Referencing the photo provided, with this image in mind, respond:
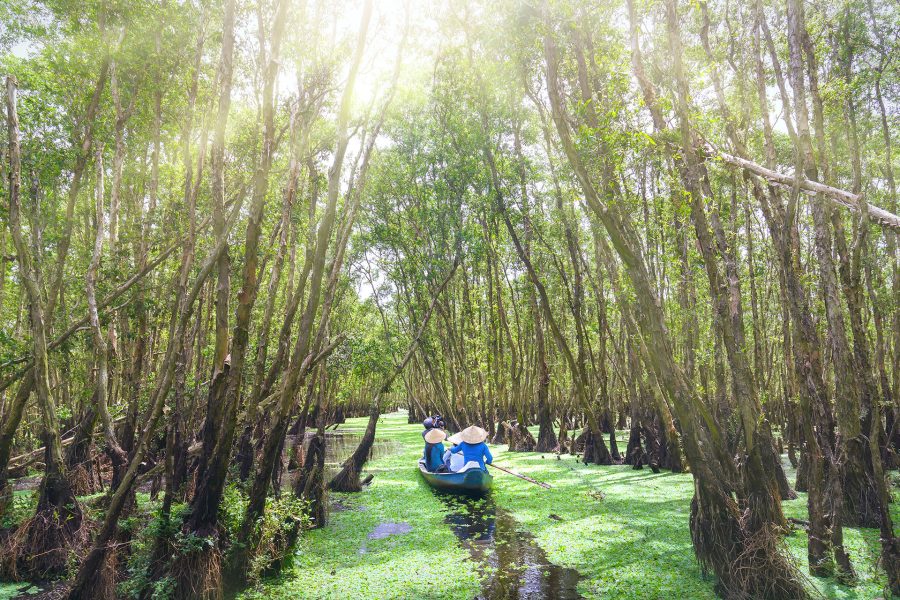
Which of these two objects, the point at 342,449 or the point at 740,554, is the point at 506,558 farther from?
the point at 342,449

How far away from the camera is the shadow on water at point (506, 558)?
5.59 m

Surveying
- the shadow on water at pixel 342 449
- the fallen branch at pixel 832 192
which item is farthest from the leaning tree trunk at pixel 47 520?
the shadow on water at pixel 342 449

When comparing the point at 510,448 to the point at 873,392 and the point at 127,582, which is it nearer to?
the point at 873,392

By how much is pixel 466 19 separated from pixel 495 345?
12110 mm

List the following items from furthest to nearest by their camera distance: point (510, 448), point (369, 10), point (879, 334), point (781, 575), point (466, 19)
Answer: point (510, 448), point (466, 19), point (879, 334), point (369, 10), point (781, 575)

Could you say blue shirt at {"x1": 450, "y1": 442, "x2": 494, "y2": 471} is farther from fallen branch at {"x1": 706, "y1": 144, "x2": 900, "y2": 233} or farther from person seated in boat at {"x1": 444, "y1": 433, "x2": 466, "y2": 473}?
fallen branch at {"x1": 706, "y1": 144, "x2": 900, "y2": 233}

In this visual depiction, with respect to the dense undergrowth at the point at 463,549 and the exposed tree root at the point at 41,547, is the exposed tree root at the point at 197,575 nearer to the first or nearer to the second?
the dense undergrowth at the point at 463,549

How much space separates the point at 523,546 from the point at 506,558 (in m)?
0.53

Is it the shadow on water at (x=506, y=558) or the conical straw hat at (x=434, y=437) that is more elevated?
the conical straw hat at (x=434, y=437)

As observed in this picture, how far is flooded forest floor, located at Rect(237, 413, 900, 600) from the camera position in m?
5.53

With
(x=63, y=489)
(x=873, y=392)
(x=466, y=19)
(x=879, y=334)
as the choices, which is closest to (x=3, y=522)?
(x=63, y=489)

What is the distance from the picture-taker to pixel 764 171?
4953 millimetres

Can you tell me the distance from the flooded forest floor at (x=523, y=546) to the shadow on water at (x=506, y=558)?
0.02m

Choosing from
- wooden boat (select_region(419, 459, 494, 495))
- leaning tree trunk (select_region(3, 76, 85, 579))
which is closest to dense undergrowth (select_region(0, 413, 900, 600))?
leaning tree trunk (select_region(3, 76, 85, 579))
